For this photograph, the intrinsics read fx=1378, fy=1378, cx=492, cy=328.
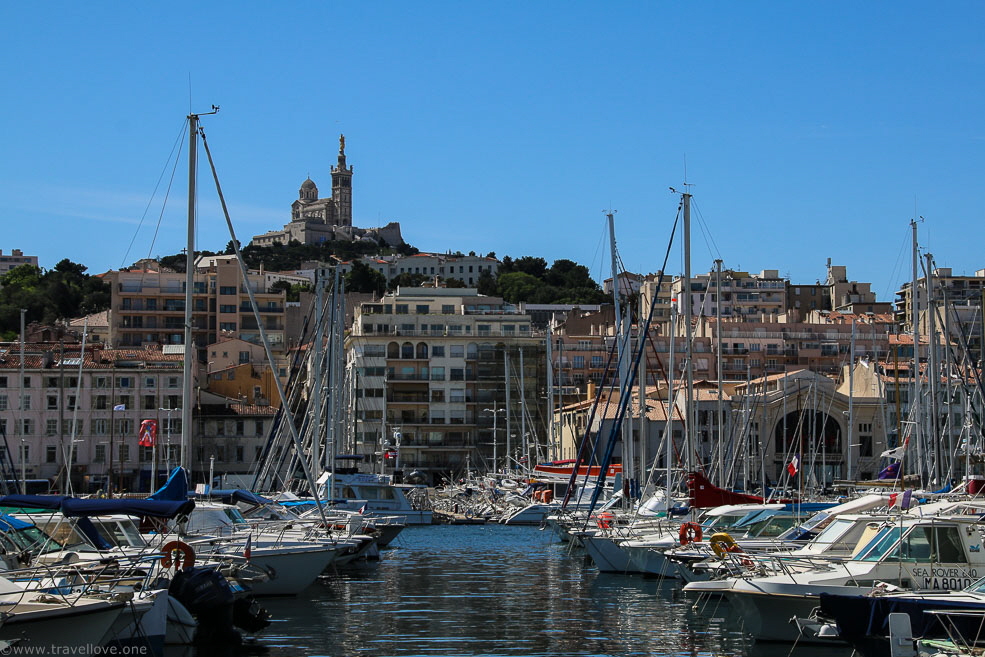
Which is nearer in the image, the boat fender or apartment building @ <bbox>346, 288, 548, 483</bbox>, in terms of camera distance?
the boat fender

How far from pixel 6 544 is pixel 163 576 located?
3.09 m

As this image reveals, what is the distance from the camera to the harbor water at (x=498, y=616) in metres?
26.1

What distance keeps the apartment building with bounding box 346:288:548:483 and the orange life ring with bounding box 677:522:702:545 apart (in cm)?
7003

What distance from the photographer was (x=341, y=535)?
39.8 meters

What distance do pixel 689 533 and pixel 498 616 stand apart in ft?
20.9

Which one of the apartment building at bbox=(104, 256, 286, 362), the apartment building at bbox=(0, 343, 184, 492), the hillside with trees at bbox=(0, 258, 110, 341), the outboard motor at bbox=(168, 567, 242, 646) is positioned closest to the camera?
the outboard motor at bbox=(168, 567, 242, 646)

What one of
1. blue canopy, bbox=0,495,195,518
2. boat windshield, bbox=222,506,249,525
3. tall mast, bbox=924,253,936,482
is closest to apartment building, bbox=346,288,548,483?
tall mast, bbox=924,253,936,482

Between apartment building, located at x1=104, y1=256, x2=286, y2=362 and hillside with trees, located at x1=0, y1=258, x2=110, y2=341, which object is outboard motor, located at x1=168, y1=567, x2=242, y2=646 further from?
hillside with trees, located at x1=0, y1=258, x2=110, y2=341

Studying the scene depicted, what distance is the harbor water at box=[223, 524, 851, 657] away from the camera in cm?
2608

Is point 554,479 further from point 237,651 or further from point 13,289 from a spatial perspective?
point 13,289

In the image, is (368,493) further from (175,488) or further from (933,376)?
(175,488)

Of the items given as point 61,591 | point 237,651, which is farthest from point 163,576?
point 61,591

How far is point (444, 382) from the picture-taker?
10969cm

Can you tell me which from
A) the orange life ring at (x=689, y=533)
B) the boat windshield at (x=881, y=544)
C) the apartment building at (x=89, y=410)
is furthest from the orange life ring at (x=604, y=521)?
the apartment building at (x=89, y=410)
